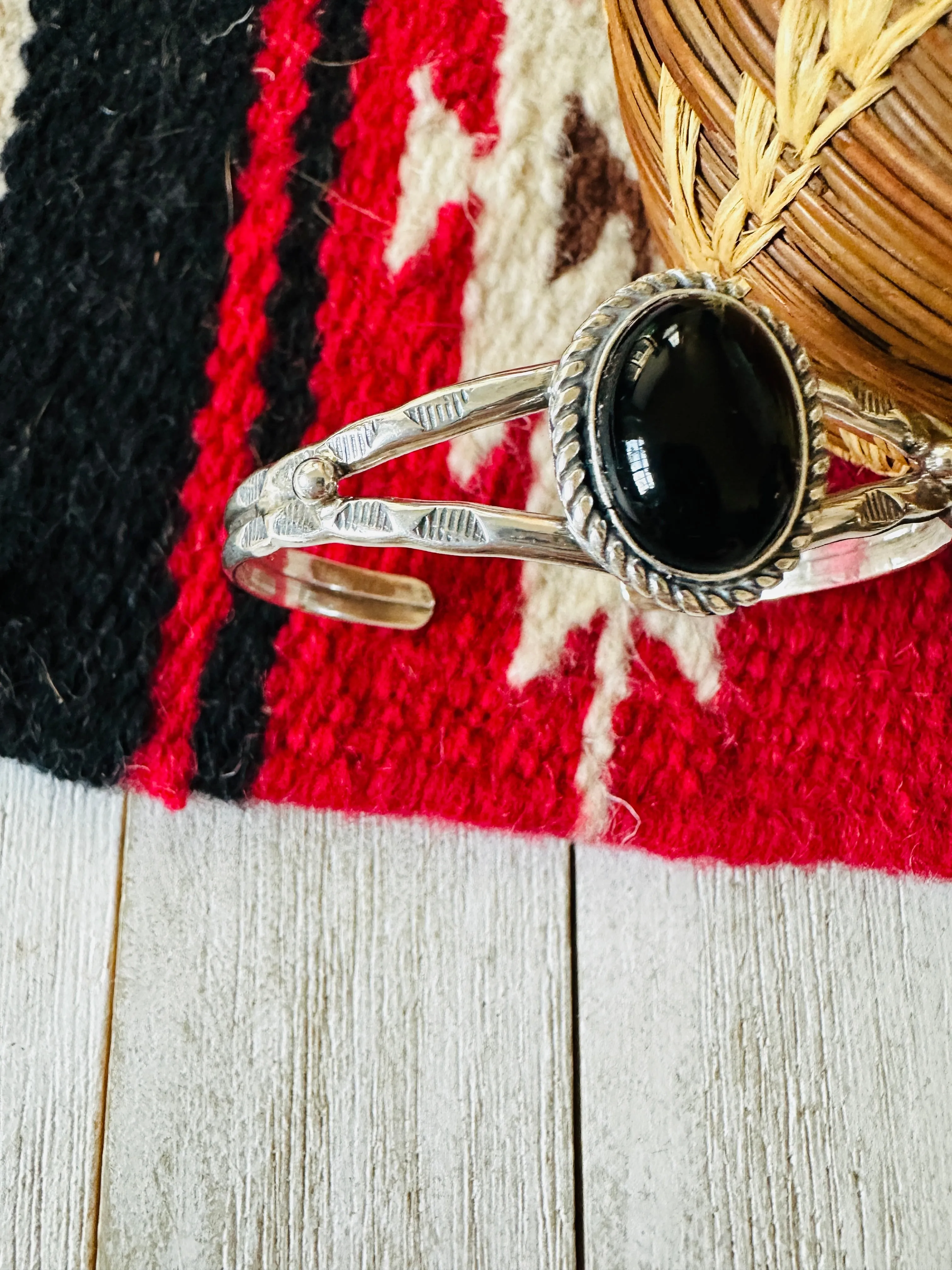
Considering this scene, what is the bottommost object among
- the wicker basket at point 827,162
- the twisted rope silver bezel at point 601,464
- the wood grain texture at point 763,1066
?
the wood grain texture at point 763,1066

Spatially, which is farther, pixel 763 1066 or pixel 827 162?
pixel 763 1066

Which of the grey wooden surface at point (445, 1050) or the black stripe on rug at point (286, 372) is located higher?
the black stripe on rug at point (286, 372)

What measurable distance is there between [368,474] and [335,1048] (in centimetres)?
20

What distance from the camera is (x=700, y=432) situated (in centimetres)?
27

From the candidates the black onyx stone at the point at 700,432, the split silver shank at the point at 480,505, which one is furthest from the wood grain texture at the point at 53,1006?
the black onyx stone at the point at 700,432

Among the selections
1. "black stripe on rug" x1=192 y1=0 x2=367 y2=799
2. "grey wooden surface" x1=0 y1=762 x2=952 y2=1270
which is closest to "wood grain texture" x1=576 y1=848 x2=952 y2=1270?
"grey wooden surface" x1=0 y1=762 x2=952 y2=1270

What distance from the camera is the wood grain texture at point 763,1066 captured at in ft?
1.21

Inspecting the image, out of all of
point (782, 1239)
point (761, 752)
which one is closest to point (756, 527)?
point (761, 752)

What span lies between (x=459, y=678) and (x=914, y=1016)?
0.63 ft

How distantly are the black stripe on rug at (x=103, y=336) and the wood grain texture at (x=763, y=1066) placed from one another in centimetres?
19

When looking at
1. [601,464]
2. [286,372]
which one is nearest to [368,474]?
[286,372]

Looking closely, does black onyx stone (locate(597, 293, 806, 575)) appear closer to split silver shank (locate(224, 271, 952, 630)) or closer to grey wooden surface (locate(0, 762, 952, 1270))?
split silver shank (locate(224, 271, 952, 630))

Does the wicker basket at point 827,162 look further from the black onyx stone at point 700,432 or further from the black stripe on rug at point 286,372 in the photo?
the black stripe on rug at point 286,372

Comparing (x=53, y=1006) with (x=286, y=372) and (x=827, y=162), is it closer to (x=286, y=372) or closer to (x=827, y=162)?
(x=286, y=372)
